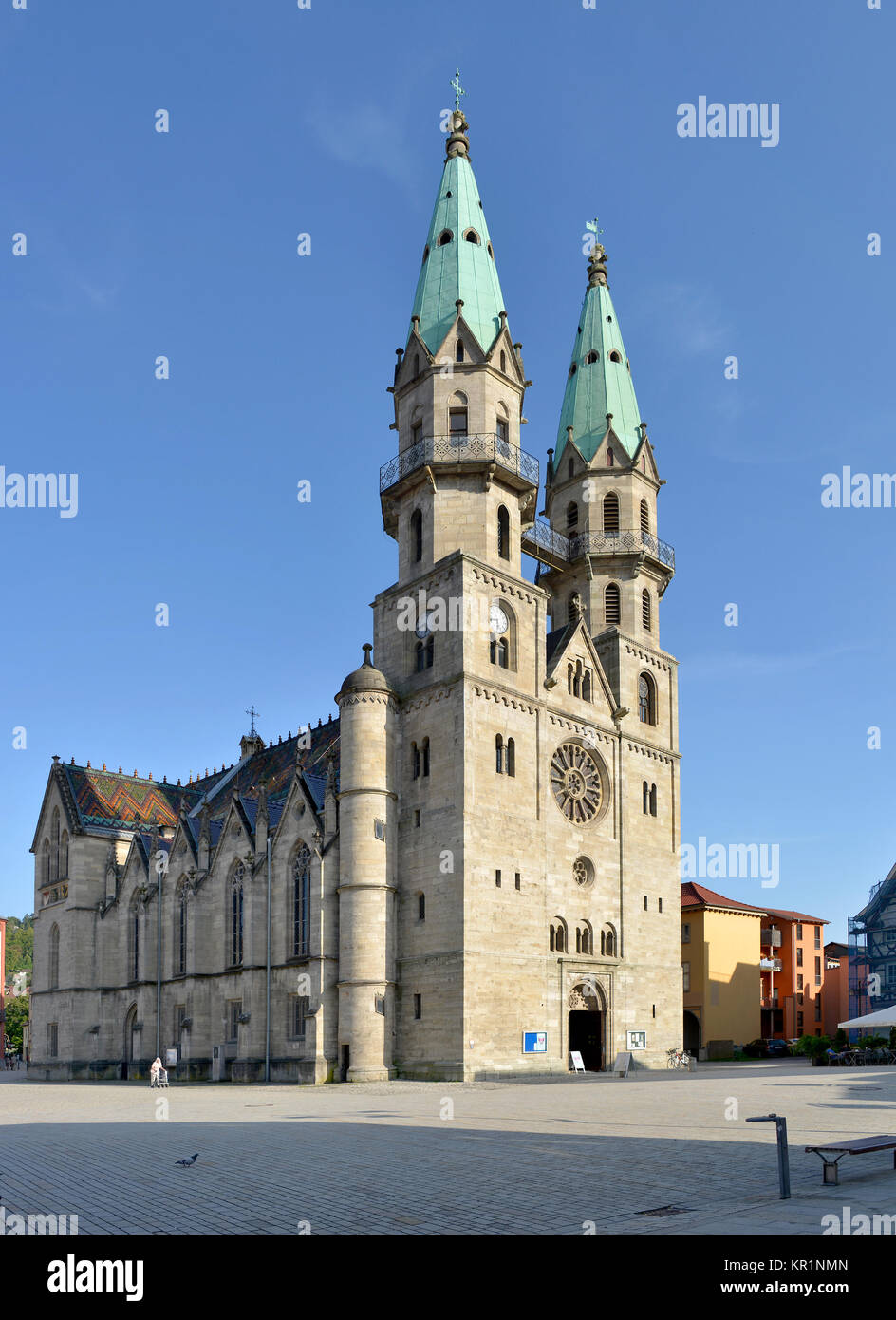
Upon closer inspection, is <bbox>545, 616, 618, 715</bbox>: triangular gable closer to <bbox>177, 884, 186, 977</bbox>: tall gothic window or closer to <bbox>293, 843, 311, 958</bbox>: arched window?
<bbox>293, 843, 311, 958</bbox>: arched window

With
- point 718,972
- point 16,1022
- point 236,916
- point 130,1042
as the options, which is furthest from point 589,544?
point 16,1022

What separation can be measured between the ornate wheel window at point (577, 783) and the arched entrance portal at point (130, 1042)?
28645 mm

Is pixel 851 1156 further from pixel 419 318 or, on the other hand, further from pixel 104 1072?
pixel 104 1072

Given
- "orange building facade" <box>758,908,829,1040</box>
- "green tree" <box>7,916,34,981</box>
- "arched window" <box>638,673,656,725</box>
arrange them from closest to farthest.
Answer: "arched window" <box>638,673,656,725</box> < "orange building facade" <box>758,908,829,1040</box> < "green tree" <box>7,916,34,981</box>

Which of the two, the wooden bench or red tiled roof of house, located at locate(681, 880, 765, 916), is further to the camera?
red tiled roof of house, located at locate(681, 880, 765, 916)

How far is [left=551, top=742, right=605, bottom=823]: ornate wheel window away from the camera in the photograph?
170ft

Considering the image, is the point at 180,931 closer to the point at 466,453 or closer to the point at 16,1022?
the point at 466,453

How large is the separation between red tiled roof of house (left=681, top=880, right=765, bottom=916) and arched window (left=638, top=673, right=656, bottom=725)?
20112mm

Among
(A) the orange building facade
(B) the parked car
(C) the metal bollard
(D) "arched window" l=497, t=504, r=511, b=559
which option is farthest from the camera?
(A) the orange building facade

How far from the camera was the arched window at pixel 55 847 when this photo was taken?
73.9 m

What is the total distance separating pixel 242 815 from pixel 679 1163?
1691 inches

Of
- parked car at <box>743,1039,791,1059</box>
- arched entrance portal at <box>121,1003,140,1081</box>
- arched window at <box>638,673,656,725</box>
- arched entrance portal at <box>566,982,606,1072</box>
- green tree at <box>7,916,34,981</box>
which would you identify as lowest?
green tree at <box>7,916,34,981</box>

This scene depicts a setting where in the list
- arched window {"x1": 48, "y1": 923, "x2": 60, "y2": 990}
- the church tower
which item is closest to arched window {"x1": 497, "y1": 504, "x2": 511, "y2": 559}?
the church tower
